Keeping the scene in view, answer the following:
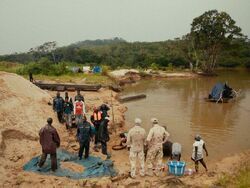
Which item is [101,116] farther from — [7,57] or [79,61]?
[7,57]

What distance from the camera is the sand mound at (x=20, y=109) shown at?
11.6 metres

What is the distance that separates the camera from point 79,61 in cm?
6253

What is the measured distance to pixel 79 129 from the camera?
10.6 m

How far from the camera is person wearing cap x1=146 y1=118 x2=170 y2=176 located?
9.52 meters

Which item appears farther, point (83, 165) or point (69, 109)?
point (69, 109)

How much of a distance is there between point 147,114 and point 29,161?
441 inches

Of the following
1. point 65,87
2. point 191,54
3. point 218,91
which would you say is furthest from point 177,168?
point 191,54

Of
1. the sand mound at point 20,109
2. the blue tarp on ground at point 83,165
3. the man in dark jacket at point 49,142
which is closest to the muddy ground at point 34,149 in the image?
the sand mound at point 20,109

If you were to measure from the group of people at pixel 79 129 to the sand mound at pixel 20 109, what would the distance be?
872 millimetres

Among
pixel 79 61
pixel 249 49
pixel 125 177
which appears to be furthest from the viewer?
pixel 79 61

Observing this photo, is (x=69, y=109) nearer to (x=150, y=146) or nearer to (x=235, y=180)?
(x=150, y=146)

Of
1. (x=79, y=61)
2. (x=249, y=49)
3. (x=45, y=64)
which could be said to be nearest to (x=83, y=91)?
(x=45, y=64)

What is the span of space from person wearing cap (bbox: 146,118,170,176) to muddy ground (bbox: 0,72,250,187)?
15.1 inches

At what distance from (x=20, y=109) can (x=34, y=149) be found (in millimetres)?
2470
